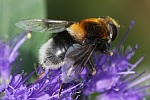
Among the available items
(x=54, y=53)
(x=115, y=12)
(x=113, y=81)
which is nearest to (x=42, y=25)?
(x=54, y=53)

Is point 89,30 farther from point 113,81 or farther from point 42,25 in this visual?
point 113,81

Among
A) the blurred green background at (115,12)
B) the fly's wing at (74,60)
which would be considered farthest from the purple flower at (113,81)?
the blurred green background at (115,12)

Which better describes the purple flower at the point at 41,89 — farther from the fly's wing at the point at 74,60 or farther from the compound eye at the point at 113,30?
the compound eye at the point at 113,30

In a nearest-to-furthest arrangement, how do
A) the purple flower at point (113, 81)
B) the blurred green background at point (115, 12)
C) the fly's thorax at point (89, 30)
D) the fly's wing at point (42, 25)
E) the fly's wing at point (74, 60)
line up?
the fly's wing at point (74, 60), the fly's thorax at point (89, 30), the fly's wing at point (42, 25), the purple flower at point (113, 81), the blurred green background at point (115, 12)

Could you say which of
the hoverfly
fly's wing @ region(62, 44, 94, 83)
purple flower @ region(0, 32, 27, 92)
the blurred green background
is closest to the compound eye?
the hoverfly

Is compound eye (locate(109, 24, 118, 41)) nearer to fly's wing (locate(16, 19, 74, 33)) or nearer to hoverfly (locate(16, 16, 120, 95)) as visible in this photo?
hoverfly (locate(16, 16, 120, 95))
